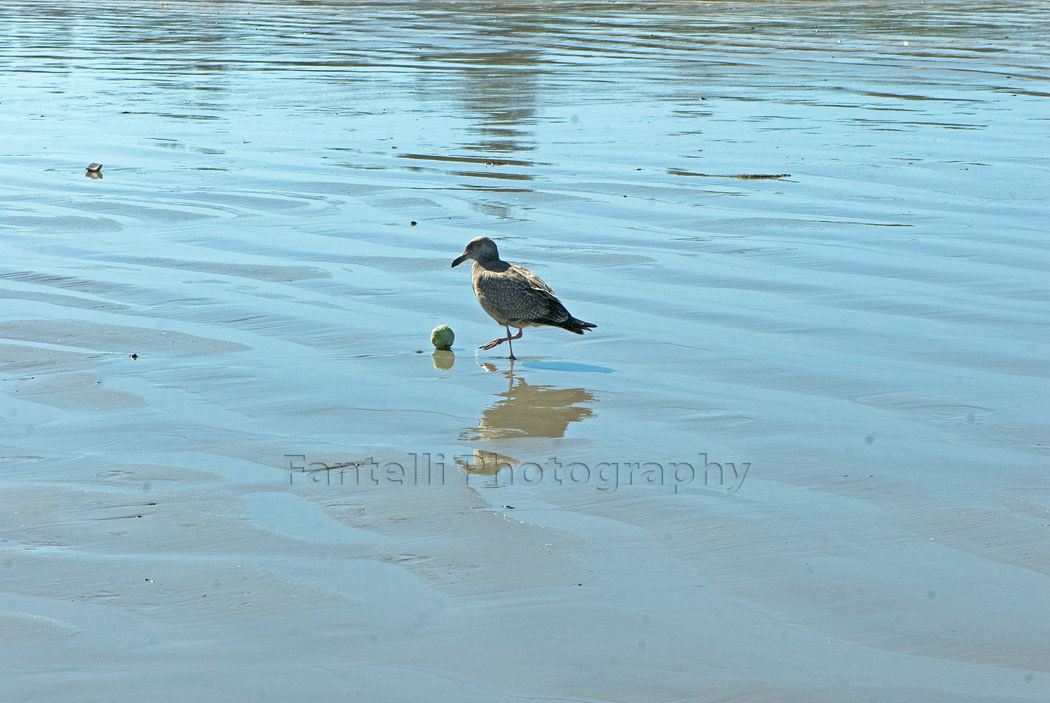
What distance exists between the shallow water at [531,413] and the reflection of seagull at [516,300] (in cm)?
23

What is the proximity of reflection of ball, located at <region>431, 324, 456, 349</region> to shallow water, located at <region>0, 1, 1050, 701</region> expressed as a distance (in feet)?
0.23

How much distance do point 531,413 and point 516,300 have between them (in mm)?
1113

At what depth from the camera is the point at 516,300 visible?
7.43m

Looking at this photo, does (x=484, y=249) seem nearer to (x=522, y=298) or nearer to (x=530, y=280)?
(x=530, y=280)

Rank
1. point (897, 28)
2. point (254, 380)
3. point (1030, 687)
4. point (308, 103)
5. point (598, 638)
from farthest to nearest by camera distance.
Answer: point (897, 28), point (308, 103), point (254, 380), point (598, 638), point (1030, 687)

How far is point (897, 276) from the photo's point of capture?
8.56 meters

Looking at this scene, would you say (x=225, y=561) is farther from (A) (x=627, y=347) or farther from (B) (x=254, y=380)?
(A) (x=627, y=347)

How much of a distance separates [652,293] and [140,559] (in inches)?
175

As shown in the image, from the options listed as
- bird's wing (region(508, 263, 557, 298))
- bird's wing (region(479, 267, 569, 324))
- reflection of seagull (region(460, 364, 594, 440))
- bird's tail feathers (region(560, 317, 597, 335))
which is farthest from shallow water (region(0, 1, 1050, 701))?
bird's wing (region(508, 263, 557, 298))

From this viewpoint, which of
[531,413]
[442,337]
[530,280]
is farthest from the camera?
[530,280]

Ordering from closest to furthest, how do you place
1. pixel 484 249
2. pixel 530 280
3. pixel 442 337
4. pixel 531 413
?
pixel 531 413
pixel 442 337
pixel 530 280
pixel 484 249

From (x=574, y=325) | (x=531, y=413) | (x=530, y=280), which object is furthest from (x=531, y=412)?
(x=530, y=280)

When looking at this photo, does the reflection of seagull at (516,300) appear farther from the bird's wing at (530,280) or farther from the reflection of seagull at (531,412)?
the reflection of seagull at (531,412)

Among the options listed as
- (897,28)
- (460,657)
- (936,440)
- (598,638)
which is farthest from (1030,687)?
(897,28)
